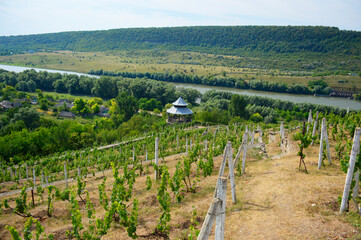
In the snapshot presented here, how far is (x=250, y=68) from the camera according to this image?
11731 centimetres

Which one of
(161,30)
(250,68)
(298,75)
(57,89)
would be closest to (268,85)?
(298,75)

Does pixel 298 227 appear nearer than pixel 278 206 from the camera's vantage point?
Yes

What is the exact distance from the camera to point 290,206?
29.5 feet

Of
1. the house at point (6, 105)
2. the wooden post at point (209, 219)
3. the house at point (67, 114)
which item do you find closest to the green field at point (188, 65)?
the house at point (67, 114)

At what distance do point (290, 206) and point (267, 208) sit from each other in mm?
744

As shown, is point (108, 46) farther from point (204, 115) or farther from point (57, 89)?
point (204, 115)

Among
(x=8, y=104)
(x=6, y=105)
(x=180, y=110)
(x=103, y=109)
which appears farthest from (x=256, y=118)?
(x=8, y=104)

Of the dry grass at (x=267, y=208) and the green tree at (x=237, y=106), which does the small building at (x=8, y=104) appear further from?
the dry grass at (x=267, y=208)

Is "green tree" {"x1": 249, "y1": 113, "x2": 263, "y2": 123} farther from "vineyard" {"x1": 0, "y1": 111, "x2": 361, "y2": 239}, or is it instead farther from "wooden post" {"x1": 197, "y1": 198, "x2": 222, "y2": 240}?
"wooden post" {"x1": 197, "y1": 198, "x2": 222, "y2": 240}

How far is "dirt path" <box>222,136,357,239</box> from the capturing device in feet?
25.2

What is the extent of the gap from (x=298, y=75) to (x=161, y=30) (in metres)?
122

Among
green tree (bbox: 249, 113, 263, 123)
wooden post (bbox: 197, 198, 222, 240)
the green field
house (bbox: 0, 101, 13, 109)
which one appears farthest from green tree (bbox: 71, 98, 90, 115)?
wooden post (bbox: 197, 198, 222, 240)

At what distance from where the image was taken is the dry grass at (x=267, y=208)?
7844 mm

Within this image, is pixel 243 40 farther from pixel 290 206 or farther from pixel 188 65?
pixel 290 206
